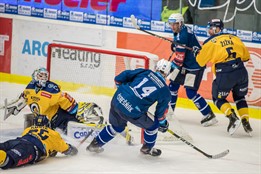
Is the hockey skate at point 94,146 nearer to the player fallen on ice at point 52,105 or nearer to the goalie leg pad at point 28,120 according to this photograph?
the player fallen on ice at point 52,105

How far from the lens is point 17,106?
7828mm

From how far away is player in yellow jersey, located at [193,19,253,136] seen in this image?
28.0ft

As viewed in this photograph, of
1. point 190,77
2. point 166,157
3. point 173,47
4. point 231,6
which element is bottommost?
point 166,157

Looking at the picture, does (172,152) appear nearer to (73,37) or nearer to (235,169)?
(235,169)

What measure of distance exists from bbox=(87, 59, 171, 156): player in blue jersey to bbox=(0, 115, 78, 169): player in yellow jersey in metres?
0.44

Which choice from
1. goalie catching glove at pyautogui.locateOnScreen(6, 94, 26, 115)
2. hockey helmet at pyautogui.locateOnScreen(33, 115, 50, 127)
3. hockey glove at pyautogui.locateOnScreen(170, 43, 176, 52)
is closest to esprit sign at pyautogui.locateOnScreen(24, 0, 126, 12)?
hockey glove at pyautogui.locateOnScreen(170, 43, 176, 52)

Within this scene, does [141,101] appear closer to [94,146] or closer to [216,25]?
[94,146]

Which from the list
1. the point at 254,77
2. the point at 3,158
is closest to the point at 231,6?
the point at 254,77

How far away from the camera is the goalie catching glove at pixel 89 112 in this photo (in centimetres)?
798

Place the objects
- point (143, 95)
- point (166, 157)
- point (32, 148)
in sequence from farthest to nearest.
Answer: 1. point (166, 157)
2. point (143, 95)
3. point (32, 148)

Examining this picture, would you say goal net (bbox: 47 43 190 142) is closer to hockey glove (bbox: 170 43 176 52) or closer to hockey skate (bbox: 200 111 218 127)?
hockey glove (bbox: 170 43 176 52)

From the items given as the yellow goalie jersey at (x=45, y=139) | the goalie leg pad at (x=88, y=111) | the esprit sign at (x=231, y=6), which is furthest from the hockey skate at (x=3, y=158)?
the esprit sign at (x=231, y=6)

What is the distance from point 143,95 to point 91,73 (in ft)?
5.59

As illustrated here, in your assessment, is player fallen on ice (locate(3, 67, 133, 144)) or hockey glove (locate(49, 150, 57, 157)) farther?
player fallen on ice (locate(3, 67, 133, 144))
